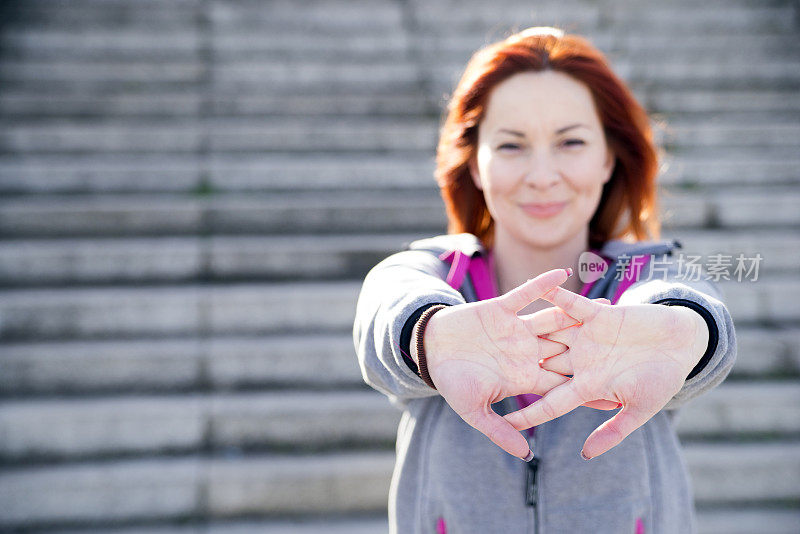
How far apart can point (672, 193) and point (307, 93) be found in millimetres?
2079

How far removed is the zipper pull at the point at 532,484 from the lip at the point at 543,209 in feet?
1.49

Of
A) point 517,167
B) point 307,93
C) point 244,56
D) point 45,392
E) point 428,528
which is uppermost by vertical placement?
point 244,56

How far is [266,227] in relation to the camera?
3172 millimetres

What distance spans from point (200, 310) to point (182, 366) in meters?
0.26

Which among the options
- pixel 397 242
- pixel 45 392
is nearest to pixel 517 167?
pixel 397 242

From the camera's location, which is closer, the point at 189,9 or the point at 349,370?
the point at 349,370

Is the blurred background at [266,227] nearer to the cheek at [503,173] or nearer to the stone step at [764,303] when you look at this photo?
the stone step at [764,303]

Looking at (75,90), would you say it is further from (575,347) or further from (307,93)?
(575,347)

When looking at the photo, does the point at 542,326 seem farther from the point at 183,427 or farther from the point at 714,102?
the point at 714,102

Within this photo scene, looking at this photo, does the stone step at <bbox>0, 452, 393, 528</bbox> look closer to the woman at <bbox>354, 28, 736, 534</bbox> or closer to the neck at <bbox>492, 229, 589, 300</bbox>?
the woman at <bbox>354, 28, 736, 534</bbox>

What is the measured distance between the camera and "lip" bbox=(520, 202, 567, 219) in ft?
4.13

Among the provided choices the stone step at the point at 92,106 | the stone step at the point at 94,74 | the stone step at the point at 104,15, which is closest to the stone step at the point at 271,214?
the stone step at the point at 92,106

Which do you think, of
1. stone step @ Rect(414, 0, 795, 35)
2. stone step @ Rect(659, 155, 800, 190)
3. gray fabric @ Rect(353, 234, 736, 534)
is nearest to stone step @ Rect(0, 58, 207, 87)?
stone step @ Rect(414, 0, 795, 35)

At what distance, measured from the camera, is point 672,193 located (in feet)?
10.9
